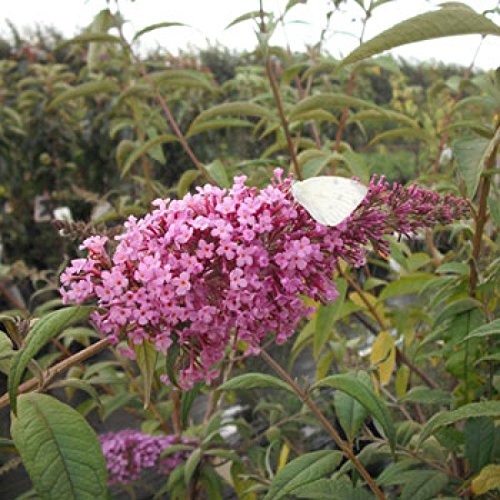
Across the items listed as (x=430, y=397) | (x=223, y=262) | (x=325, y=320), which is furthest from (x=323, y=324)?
(x=223, y=262)

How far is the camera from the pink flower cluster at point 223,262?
1.81 feet

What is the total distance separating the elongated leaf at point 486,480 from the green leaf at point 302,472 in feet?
0.46

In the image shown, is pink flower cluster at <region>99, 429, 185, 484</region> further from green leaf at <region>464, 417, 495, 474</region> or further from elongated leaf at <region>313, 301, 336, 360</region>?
green leaf at <region>464, 417, 495, 474</region>

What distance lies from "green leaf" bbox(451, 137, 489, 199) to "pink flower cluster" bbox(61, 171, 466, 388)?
25 mm

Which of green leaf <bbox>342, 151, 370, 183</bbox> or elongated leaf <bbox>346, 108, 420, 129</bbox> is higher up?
elongated leaf <bbox>346, 108, 420, 129</bbox>

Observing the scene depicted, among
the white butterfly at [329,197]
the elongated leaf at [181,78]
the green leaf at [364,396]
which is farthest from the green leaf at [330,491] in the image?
the elongated leaf at [181,78]

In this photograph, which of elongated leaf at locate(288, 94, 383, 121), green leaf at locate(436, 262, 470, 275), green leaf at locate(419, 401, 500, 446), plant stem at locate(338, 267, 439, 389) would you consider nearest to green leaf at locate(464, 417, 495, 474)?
green leaf at locate(419, 401, 500, 446)

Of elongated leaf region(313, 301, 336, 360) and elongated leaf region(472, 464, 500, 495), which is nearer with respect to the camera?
elongated leaf region(472, 464, 500, 495)

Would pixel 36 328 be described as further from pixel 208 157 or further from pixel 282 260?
pixel 208 157

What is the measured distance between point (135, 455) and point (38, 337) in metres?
0.75

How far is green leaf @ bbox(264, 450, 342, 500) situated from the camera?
0.65m

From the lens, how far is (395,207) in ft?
1.95

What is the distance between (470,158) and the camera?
632 millimetres

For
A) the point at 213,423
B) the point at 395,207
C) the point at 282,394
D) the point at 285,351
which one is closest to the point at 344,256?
the point at 395,207
